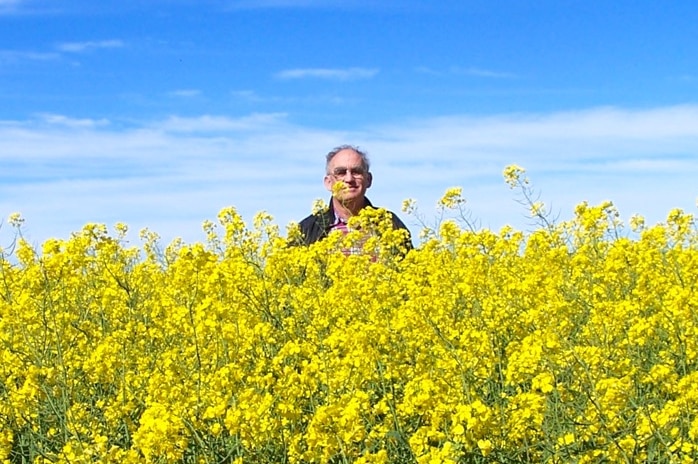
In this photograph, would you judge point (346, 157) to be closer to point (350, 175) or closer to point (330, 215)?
point (350, 175)

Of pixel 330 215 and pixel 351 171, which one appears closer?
pixel 351 171

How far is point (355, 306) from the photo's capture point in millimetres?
4172

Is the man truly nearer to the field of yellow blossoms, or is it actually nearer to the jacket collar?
the jacket collar

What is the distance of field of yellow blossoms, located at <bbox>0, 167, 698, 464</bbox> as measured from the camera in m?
2.80

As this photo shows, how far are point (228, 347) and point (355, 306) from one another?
0.65 meters

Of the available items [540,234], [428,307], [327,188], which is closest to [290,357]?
[428,307]

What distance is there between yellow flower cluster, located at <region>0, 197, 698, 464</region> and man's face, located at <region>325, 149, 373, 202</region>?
3.11 ft

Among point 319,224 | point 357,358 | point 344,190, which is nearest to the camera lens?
point 357,358

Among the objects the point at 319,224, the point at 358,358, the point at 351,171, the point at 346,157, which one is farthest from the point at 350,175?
the point at 358,358

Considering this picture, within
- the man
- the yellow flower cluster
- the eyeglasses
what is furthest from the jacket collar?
the yellow flower cluster

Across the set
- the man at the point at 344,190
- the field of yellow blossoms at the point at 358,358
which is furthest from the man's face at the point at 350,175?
A: the field of yellow blossoms at the point at 358,358

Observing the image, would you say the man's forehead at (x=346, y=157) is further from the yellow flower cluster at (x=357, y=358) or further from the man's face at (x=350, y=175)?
the yellow flower cluster at (x=357, y=358)

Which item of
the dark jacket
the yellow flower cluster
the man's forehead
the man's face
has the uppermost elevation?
the man's forehead

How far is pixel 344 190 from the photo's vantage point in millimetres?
6426
